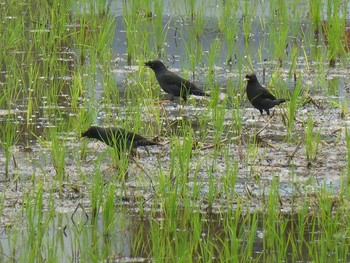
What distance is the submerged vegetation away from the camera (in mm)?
5562

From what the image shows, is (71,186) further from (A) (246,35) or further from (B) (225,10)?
(B) (225,10)

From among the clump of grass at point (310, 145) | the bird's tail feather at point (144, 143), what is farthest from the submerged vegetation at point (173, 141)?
the bird's tail feather at point (144, 143)

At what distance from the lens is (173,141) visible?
22.7 feet

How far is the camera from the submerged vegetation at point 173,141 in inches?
219

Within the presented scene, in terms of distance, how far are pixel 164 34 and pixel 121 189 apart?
486cm

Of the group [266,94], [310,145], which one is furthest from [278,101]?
[310,145]

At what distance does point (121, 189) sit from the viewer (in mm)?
6207

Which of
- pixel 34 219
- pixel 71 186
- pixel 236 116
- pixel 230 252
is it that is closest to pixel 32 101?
pixel 236 116

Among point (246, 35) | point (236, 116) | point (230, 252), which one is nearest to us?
point (230, 252)

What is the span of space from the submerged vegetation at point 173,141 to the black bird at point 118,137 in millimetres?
83

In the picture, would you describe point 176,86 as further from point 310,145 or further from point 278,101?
point 310,145

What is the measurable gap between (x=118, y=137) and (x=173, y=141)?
12.8 inches

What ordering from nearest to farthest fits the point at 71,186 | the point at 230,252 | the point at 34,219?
the point at 230,252
the point at 34,219
the point at 71,186

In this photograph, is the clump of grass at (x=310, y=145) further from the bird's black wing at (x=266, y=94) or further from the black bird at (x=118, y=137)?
the bird's black wing at (x=266, y=94)
